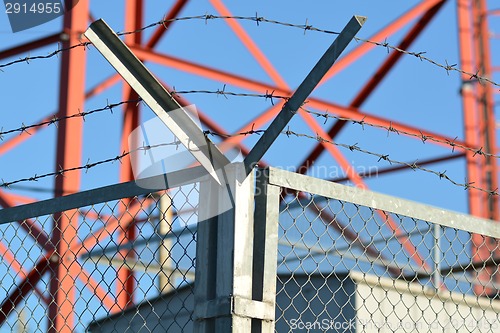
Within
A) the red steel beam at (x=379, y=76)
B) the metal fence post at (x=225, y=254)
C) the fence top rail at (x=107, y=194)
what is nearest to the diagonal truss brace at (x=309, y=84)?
the metal fence post at (x=225, y=254)

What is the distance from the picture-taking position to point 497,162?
52.8 feet

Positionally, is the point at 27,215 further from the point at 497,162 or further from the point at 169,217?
the point at 497,162

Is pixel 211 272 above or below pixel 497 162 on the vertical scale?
below

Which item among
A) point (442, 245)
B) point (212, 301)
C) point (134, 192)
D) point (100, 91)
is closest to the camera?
point (212, 301)

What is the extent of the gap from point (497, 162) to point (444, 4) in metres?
3.52

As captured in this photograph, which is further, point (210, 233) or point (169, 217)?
point (169, 217)

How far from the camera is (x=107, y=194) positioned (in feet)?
13.4

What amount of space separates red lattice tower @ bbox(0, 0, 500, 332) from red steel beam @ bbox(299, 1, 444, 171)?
0.01m

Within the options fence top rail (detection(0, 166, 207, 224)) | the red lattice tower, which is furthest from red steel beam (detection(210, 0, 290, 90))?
fence top rail (detection(0, 166, 207, 224))

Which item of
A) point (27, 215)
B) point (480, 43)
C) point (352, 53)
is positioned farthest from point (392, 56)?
point (27, 215)

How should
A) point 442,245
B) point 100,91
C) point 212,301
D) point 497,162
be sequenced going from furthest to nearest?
point 497,162
point 100,91
point 442,245
point 212,301

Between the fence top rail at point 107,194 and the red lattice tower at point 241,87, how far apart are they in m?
3.61

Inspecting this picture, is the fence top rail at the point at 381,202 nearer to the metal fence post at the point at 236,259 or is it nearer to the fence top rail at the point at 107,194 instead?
the metal fence post at the point at 236,259

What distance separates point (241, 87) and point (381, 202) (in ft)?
24.9
